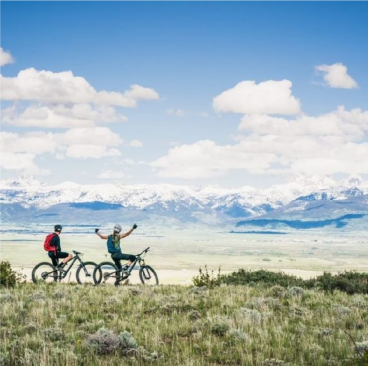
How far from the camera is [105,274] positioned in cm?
2084

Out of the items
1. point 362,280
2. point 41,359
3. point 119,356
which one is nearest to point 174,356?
point 119,356

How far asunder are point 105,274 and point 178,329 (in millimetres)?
10410

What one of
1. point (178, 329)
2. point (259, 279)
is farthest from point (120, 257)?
point (178, 329)

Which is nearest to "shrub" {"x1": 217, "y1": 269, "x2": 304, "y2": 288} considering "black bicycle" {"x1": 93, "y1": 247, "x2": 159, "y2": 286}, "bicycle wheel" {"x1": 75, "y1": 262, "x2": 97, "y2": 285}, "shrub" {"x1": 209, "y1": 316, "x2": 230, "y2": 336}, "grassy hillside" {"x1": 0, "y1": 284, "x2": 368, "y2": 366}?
"black bicycle" {"x1": 93, "y1": 247, "x2": 159, "y2": 286}

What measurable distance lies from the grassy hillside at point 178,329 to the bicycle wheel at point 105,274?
4.41m

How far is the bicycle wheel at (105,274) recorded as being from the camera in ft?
67.8

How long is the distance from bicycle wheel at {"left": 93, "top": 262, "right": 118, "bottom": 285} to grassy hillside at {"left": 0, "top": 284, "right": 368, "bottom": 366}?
441 centimetres

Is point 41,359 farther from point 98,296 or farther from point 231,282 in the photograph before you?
point 231,282

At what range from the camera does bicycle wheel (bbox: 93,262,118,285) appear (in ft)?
67.8

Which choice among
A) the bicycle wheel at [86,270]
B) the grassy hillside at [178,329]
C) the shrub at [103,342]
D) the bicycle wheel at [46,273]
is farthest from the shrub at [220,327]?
the bicycle wheel at [46,273]

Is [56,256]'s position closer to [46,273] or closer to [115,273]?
[46,273]

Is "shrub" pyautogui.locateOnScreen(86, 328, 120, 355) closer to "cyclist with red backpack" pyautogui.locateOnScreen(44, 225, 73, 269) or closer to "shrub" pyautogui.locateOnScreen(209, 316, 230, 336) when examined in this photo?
"shrub" pyautogui.locateOnScreen(209, 316, 230, 336)

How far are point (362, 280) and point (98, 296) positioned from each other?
39.5ft

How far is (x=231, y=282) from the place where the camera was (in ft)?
72.1
